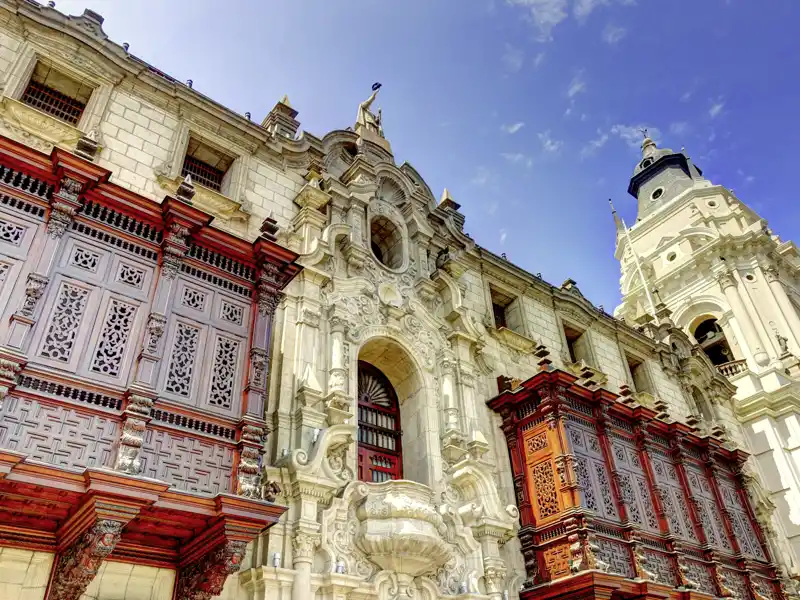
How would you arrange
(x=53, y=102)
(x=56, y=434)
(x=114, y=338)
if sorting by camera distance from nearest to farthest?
(x=56, y=434)
(x=114, y=338)
(x=53, y=102)

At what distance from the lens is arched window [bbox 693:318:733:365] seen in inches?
1208

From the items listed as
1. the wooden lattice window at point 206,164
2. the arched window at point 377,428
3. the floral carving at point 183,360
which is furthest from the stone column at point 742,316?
the floral carving at point 183,360

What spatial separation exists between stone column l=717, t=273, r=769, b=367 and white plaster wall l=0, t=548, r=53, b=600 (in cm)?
2684

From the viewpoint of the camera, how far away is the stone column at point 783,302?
92.3ft

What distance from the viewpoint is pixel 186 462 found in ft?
26.6

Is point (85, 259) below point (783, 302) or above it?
below

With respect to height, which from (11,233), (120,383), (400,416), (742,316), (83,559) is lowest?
(83,559)

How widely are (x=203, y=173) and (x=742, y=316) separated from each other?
84.9 ft

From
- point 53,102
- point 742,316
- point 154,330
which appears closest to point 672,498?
point 154,330

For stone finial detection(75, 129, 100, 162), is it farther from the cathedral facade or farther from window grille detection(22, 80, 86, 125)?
window grille detection(22, 80, 86, 125)

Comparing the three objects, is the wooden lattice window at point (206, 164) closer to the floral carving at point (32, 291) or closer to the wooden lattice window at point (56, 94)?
the wooden lattice window at point (56, 94)

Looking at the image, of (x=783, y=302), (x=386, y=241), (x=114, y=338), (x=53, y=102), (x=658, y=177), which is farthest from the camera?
(x=658, y=177)

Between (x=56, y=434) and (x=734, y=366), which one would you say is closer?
(x=56, y=434)

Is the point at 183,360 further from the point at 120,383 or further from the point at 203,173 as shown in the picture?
the point at 203,173
